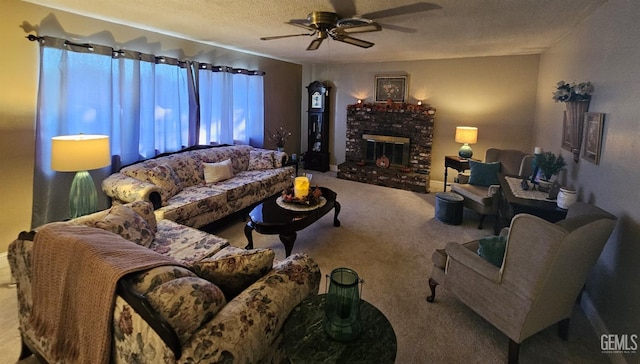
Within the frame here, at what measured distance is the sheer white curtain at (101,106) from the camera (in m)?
3.17

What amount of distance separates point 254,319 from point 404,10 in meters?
2.76

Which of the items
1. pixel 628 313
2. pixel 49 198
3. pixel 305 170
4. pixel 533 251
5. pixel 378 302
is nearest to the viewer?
pixel 533 251

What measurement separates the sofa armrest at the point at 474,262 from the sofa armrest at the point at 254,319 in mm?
1081

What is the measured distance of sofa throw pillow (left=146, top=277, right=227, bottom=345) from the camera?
1215 millimetres

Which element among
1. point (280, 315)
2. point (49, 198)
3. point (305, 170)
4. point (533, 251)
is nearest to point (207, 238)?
point (280, 315)

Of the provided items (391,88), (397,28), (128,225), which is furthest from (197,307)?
(391,88)

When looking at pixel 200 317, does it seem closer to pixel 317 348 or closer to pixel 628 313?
pixel 317 348

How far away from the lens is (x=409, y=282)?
2891 millimetres

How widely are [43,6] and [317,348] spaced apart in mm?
3937

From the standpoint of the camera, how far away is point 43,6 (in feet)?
10.0

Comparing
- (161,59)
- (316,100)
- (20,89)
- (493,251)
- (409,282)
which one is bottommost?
(409,282)

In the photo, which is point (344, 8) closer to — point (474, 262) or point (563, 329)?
point (474, 262)

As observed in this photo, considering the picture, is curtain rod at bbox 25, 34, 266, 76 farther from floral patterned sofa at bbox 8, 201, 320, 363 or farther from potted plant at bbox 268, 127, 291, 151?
floral patterned sofa at bbox 8, 201, 320, 363

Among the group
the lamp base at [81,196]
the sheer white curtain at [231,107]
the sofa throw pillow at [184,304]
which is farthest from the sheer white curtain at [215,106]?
the sofa throw pillow at [184,304]
